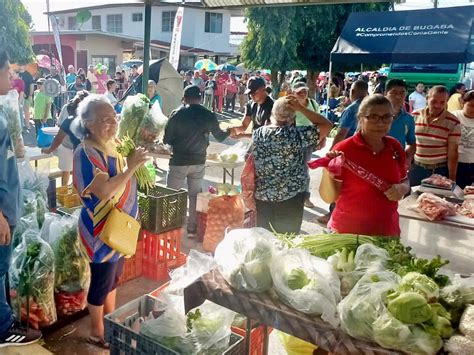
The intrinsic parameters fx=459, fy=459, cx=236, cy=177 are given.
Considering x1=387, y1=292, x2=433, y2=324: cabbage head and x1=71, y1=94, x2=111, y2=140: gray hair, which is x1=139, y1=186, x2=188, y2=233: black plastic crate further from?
x1=387, y1=292, x2=433, y2=324: cabbage head

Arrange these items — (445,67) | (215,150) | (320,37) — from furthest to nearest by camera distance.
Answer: (320,37) → (445,67) → (215,150)

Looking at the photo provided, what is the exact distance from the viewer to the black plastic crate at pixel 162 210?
4262 millimetres

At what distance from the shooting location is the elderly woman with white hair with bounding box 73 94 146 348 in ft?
9.32

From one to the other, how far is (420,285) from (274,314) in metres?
0.63

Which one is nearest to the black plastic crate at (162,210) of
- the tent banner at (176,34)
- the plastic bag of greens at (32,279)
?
the plastic bag of greens at (32,279)

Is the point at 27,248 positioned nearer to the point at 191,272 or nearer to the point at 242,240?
the point at 191,272

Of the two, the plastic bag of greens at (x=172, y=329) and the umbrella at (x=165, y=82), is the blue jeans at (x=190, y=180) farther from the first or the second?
the umbrella at (x=165, y=82)

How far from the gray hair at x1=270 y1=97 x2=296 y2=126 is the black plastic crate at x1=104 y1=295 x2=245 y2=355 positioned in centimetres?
168

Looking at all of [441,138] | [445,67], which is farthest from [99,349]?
[445,67]

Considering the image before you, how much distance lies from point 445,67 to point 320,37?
478cm

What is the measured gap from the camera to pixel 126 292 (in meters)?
4.18

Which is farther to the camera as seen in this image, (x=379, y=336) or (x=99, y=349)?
(x=99, y=349)

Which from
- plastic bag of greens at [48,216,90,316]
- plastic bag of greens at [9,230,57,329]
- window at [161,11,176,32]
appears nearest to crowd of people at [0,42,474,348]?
plastic bag of greens at [9,230,57,329]

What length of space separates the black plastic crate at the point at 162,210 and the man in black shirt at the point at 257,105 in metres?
1.29
